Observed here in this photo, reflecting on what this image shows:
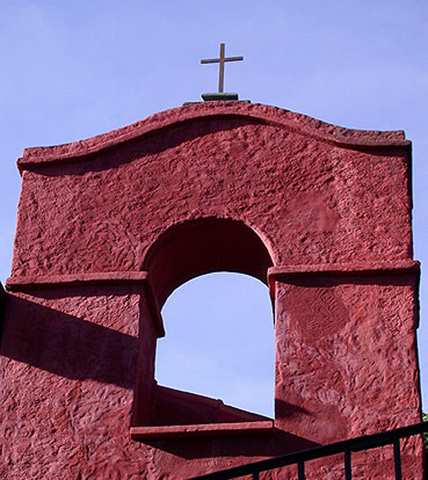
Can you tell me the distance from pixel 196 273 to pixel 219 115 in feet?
3.60

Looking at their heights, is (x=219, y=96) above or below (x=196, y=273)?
above

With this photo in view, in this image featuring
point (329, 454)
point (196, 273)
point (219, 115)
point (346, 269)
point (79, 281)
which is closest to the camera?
point (329, 454)

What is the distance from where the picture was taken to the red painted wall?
6641 mm

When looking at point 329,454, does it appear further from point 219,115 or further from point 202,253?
point 219,115

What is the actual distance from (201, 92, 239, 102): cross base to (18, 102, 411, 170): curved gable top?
27 cm

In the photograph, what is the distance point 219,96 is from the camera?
8211 millimetres

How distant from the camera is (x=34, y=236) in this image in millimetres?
7586

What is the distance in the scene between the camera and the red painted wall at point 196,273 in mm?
6641

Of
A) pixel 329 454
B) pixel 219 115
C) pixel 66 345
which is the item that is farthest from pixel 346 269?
pixel 329 454

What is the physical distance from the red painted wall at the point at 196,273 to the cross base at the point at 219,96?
319 millimetres

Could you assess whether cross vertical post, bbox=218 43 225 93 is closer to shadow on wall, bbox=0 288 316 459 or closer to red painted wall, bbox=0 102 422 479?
red painted wall, bbox=0 102 422 479

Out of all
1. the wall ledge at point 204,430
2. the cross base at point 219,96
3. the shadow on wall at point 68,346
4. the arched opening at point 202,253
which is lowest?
the wall ledge at point 204,430

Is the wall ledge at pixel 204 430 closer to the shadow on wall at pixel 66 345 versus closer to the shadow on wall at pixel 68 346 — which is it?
the shadow on wall at pixel 68 346

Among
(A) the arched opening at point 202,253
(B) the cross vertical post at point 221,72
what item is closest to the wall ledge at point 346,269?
(A) the arched opening at point 202,253
